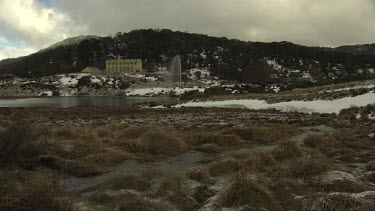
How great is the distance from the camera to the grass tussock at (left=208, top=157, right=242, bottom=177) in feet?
37.2

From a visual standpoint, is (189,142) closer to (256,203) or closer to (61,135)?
(61,135)

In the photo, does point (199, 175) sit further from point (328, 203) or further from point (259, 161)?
point (328, 203)

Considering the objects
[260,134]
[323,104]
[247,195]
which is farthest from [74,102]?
[247,195]

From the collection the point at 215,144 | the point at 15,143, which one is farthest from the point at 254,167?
the point at 15,143

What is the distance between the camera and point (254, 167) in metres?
11.3

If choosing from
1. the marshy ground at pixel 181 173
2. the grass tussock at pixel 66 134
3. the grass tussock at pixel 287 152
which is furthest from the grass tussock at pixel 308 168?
the grass tussock at pixel 66 134

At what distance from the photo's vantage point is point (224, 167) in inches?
453

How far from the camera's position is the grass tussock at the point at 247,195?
8.18 meters

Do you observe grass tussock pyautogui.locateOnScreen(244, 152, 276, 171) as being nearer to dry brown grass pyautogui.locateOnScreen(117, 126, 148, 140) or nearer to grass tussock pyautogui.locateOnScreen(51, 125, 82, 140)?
dry brown grass pyautogui.locateOnScreen(117, 126, 148, 140)

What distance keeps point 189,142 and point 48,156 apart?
6970 mm

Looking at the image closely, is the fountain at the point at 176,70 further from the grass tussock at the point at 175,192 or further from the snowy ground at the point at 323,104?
the grass tussock at the point at 175,192

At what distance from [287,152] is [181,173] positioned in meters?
4.01

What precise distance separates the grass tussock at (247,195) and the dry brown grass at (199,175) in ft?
5.18

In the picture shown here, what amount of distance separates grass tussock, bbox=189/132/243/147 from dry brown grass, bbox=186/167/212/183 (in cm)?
671
